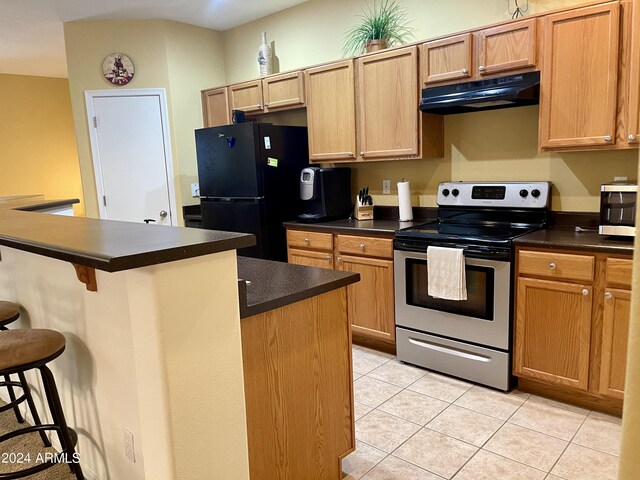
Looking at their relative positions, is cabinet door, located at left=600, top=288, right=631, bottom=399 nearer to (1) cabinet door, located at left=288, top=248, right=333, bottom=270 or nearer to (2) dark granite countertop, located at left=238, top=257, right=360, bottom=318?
(2) dark granite countertop, located at left=238, top=257, right=360, bottom=318

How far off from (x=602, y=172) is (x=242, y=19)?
3.42 m

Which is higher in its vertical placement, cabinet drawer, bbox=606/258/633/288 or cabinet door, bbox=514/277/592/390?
cabinet drawer, bbox=606/258/633/288

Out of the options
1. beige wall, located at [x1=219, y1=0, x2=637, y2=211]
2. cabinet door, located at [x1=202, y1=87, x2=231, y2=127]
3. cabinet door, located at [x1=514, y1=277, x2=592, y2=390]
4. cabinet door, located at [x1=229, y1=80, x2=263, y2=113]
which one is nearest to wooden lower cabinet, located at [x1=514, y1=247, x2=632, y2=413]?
cabinet door, located at [x1=514, y1=277, x2=592, y2=390]

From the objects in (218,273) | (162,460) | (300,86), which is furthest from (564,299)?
(300,86)

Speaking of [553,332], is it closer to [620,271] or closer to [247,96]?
[620,271]

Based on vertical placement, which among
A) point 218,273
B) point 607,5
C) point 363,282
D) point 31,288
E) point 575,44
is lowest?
point 363,282

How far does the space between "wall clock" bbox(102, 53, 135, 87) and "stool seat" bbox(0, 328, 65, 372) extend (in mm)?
3377

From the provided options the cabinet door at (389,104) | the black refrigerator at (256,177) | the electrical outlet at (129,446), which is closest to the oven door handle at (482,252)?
the cabinet door at (389,104)

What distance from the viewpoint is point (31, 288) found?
7.16ft

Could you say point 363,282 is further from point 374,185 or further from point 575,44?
point 575,44

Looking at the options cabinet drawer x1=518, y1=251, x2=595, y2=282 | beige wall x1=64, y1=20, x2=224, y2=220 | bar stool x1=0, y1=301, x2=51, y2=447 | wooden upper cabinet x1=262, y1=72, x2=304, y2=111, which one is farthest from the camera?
beige wall x1=64, y1=20, x2=224, y2=220

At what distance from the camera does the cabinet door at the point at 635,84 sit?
233cm

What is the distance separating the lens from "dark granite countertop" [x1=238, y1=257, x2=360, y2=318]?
158 cm

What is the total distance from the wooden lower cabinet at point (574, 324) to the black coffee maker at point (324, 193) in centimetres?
162
